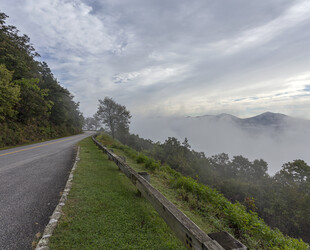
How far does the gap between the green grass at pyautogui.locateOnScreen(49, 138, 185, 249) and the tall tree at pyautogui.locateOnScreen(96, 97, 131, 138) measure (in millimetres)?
35498

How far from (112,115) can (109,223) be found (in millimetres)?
37346

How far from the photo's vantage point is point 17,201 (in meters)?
3.36

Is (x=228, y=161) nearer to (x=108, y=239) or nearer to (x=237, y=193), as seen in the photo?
(x=237, y=193)

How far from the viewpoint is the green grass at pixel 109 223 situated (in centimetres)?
207

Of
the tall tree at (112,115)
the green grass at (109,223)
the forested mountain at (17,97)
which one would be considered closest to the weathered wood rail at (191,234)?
the green grass at (109,223)

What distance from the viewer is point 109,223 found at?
2477 millimetres

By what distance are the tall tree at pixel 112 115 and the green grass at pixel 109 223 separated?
35.5 m

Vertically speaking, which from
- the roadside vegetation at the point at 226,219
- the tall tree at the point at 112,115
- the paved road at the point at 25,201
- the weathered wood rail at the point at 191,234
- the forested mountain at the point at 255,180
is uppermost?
the tall tree at the point at 112,115

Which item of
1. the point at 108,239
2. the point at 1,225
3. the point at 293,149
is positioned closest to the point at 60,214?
the point at 1,225

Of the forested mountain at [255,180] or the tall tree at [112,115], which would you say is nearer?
the forested mountain at [255,180]

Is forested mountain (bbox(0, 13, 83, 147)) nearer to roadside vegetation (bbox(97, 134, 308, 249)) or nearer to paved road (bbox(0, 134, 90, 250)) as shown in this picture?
paved road (bbox(0, 134, 90, 250))

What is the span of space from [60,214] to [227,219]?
Answer: 3399 mm

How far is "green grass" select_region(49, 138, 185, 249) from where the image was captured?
2072mm

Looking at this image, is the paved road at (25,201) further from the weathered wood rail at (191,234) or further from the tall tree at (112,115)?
the tall tree at (112,115)
